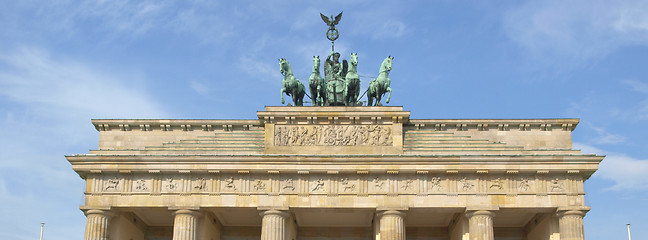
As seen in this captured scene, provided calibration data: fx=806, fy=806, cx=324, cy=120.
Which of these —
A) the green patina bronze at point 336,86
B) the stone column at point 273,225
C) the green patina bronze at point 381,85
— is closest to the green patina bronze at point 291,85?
the green patina bronze at point 336,86

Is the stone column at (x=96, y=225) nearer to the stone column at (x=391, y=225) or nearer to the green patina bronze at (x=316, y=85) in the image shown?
the green patina bronze at (x=316, y=85)

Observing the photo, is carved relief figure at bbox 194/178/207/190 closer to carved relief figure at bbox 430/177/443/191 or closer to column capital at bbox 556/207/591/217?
carved relief figure at bbox 430/177/443/191

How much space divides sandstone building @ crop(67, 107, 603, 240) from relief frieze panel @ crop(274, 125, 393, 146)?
5 centimetres

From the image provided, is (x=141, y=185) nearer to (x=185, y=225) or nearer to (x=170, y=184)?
(x=170, y=184)

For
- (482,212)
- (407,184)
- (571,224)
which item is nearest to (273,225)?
(407,184)

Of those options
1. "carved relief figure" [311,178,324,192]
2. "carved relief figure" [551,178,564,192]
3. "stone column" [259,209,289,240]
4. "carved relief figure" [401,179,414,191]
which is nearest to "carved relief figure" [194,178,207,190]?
"stone column" [259,209,289,240]

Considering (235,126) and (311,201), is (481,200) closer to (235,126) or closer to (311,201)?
(311,201)

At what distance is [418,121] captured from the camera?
1585 inches

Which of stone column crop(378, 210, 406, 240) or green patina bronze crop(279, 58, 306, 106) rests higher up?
green patina bronze crop(279, 58, 306, 106)

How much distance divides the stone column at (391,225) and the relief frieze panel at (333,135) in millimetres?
3609

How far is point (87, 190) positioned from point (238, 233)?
8941mm

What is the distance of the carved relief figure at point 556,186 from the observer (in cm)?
3800

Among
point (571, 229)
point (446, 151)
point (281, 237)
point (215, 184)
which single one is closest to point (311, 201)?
point (281, 237)

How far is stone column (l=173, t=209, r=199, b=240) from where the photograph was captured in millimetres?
37562
